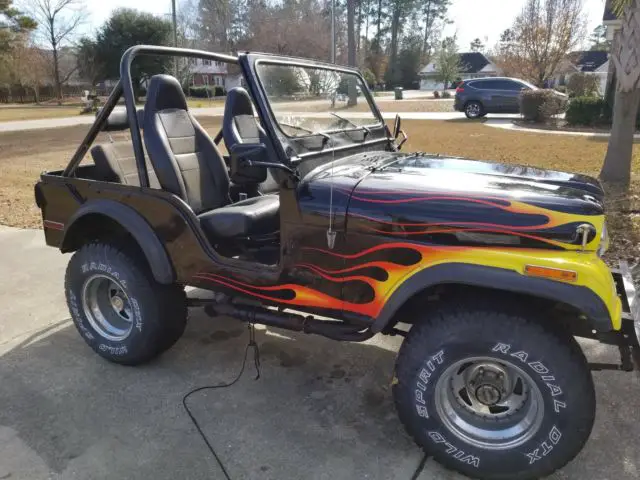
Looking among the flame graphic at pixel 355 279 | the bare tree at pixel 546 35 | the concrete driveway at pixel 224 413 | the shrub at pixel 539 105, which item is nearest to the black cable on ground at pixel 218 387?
the concrete driveway at pixel 224 413

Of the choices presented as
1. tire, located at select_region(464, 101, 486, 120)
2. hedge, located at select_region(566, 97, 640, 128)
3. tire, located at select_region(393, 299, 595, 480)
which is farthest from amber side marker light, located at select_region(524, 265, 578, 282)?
tire, located at select_region(464, 101, 486, 120)

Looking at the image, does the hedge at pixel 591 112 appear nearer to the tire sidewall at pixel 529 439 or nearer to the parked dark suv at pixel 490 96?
the parked dark suv at pixel 490 96

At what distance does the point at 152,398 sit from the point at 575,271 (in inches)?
89.7

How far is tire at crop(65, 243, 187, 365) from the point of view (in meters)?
3.05

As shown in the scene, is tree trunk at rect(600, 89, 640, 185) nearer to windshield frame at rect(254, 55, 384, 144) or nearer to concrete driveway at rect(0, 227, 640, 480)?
concrete driveway at rect(0, 227, 640, 480)

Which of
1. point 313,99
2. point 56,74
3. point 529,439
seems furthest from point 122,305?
point 56,74

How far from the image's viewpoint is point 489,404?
2.29 meters

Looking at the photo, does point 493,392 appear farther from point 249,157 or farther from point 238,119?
point 238,119

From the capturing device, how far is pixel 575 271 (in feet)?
6.43

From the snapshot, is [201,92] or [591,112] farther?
[591,112]

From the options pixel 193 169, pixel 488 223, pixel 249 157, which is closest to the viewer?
pixel 488 223

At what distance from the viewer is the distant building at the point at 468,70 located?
2142 inches

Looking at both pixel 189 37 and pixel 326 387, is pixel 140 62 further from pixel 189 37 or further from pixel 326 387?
pixel 189 37

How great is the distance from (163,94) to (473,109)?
18064 mm
